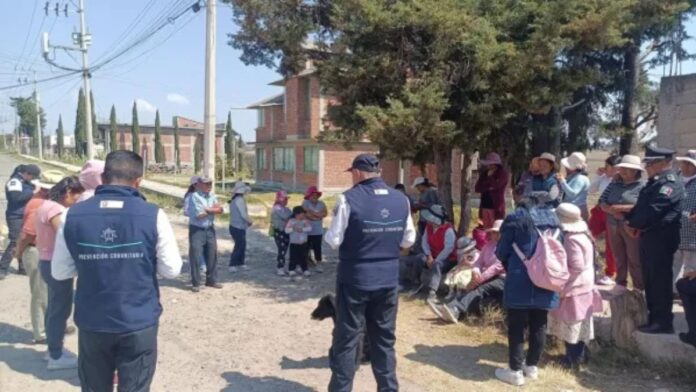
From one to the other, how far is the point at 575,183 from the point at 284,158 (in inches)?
1051

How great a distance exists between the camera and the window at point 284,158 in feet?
105

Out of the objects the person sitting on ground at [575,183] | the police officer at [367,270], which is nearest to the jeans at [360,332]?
the police officer at [367,270]

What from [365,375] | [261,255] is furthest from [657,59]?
[365,375]

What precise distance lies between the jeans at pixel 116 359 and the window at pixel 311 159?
25.8 m

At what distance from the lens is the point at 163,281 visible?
9.23 metres

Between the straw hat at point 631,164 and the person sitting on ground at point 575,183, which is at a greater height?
the straw hat at point 631,164

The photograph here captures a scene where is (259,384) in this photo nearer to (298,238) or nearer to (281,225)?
(298,238)

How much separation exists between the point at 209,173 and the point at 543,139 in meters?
7.99

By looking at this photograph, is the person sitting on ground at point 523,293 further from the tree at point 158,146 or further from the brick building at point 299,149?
the tree at point 158,146

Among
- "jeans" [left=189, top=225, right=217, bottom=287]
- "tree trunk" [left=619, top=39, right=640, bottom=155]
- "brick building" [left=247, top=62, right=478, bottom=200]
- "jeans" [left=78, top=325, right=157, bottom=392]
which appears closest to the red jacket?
"jeans" [left=189, top=225, right=217, bottom=287]

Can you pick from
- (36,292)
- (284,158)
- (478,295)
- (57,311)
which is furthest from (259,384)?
(284,158)

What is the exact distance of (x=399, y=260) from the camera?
588cm

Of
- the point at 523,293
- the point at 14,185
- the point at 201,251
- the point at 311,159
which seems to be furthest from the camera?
the point at 311,159

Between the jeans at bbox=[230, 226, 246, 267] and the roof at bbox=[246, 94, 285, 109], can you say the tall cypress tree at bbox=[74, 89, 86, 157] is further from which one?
the jeans at bbox=[230, 226, 246, 267]
